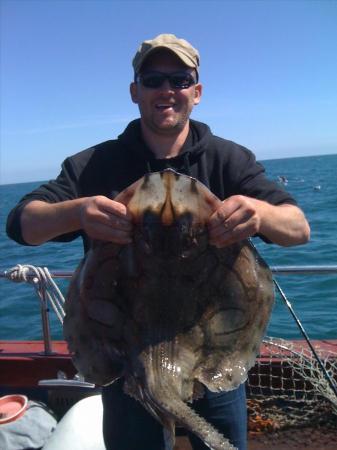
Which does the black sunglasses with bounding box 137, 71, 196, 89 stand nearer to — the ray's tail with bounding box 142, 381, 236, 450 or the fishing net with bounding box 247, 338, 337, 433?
the ray's tail with bounding box 142, 381, 236, 450

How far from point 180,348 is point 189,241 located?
48 cm

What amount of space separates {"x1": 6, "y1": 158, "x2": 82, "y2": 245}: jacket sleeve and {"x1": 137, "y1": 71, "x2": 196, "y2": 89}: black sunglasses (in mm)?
629

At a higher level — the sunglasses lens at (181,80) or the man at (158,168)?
the sunglasses lens at (181,80)

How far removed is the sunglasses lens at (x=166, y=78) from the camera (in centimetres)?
248

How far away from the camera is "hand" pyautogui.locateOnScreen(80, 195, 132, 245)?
1.86 m

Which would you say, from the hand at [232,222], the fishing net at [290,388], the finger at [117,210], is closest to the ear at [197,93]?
the hand at [232,222]

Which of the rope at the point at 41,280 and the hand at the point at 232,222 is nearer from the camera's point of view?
the hand at the point at 232,222

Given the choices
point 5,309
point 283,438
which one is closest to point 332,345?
point 283,438

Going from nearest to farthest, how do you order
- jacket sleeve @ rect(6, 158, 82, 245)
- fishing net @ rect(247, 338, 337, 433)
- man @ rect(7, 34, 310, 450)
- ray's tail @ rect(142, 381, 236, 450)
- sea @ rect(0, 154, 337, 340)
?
ray's tail @ rect(142, 381, 236, 450)
man @ rect(7, 34, 310, 450)
jacket sleeve @ rect(6, 158, 82, 245)
fishing net @ rect(247, 338, 337, 433)
sea @ rect(0, 154, 337, 340)

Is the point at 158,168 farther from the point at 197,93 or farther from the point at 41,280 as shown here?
the point at 41,280

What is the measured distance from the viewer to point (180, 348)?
2027mm

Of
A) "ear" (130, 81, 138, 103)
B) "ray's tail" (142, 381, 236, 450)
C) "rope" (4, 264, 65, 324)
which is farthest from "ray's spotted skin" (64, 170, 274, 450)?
"rope" (4, 264, 65, 324)

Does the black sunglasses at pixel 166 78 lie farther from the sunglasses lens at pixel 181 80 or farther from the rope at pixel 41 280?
the rope at pixel 41 280

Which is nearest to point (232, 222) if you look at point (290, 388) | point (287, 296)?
point (290, 388)
